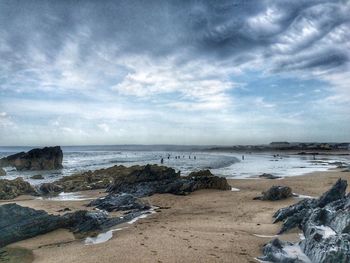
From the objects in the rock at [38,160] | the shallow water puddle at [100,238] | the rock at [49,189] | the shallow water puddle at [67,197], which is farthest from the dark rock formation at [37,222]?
the rock at [38,160]

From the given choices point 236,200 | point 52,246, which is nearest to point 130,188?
point 236,200

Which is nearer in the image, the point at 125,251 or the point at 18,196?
the point at 125,251

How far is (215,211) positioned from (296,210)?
486 cm

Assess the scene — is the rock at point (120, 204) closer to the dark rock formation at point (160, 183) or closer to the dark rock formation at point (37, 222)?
the dark rock formation at point (37, 222)

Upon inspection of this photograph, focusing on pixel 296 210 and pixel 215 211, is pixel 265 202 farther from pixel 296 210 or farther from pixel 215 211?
pixel 296 210

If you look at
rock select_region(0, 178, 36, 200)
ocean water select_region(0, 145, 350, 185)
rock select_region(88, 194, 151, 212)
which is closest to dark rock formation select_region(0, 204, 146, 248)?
rock select_region(88, 194, 151, 212)

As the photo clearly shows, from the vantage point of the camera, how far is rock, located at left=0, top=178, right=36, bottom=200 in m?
24.6

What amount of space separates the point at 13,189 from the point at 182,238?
61.6 ft

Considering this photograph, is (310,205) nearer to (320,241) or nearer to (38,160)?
(320,241)

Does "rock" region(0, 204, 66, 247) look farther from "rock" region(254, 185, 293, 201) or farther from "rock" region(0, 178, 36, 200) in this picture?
"rock" region(0, 178, 36, 200)

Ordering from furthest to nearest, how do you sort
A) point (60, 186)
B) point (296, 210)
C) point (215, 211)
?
point (60, 186), point (215, 211), point (296, 210)

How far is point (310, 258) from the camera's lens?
29.0 ft

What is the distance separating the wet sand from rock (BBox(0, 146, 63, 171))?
42261 mm

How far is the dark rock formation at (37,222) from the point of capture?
41.7 ft
